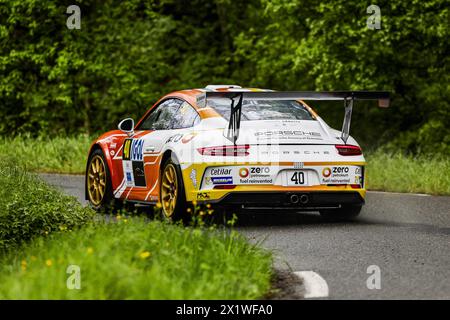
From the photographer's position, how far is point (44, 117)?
95.5 feet

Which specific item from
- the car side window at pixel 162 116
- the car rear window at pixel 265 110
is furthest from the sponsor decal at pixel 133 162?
the car rear window at pixel 265 110

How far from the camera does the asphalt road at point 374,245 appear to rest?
22.5 ft

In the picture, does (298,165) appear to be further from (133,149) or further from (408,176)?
(408,176)

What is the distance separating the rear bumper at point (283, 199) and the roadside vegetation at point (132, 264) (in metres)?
1.91

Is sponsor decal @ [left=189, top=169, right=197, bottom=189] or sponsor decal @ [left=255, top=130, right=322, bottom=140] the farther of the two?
sponsor decal @ [left=255, top=130, right=322, bottom=140]

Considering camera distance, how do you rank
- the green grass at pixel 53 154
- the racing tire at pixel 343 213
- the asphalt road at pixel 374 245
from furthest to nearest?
the green grass at pixel 53 154 < the racing tire at pixel 343 213 < the asphalt road at pixel 374 245

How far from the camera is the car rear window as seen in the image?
34.7 feet

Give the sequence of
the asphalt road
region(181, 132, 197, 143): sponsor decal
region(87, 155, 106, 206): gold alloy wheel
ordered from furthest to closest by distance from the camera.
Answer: region(87, 155, 106, 206): gold alloy wheel
region(181, 132, 197, 143): sponsor decal
the asphalt road

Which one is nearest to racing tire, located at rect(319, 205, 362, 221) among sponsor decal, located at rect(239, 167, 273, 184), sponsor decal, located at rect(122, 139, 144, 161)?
sponsor decal, located at rect(239, 167, 273, 184)

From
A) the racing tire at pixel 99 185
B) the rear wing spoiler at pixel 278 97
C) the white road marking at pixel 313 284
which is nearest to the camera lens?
the white road marking at pixel 313 284

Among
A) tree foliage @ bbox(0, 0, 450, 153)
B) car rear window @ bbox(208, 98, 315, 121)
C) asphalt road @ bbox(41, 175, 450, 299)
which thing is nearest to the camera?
asphalt road @ bbox(41, 175, 450, 299)

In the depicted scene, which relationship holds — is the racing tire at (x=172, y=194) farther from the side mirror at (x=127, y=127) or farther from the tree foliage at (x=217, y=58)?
the tree foliage at (x=217, y=58)

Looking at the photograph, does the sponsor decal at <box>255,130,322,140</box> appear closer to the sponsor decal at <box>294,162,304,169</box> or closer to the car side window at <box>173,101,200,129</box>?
the sponsor decal at <box>294,162,304,169</box>
